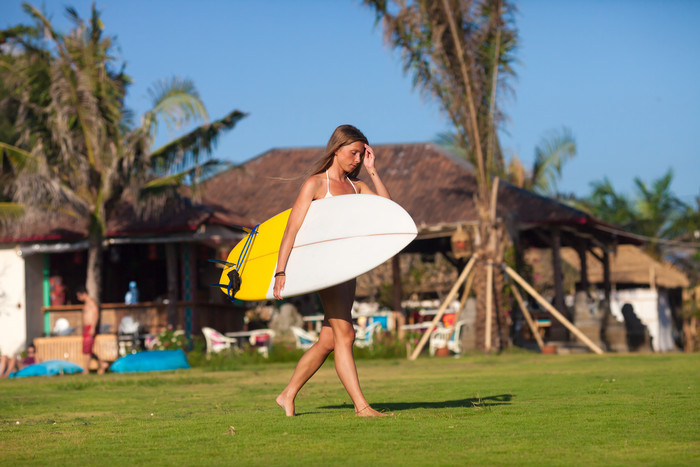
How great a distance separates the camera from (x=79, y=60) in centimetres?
1720

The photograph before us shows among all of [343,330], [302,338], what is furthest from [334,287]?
[302,338]

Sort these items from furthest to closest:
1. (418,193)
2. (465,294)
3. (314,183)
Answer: (418,193), (465,294), (314,183)

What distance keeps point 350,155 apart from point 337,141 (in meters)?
0.12

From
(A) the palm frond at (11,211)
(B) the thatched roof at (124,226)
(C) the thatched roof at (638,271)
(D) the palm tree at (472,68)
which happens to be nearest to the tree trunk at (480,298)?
(D) the palm tree at (472,68)

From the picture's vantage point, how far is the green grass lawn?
364cm

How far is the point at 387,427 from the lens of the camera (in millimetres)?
4559

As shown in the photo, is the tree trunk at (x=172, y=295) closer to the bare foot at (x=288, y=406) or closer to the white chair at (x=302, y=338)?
the white chair at (x=302, y=338)

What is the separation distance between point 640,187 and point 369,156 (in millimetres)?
36397

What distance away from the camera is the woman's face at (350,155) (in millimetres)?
5539

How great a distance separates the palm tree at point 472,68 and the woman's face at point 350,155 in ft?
37.9

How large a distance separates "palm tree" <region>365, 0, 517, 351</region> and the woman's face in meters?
11.5

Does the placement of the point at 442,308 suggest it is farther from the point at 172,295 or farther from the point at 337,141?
the point at 337,141

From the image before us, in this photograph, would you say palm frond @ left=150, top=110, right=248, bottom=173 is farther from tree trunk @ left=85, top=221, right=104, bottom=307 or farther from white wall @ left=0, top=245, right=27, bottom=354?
white wall @ left=0, top=245, right=27, bottom=354

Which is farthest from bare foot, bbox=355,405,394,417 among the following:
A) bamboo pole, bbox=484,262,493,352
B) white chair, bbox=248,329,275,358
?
white chair, bbox=248,329,275,358
